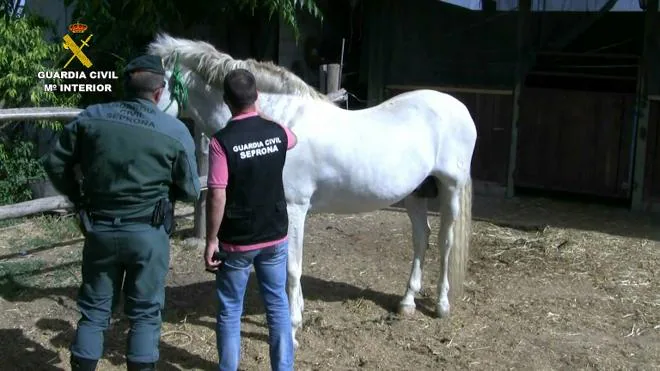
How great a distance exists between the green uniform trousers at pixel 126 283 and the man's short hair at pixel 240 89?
63cm

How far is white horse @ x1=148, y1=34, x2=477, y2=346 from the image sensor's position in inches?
166

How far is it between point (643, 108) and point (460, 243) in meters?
4.03

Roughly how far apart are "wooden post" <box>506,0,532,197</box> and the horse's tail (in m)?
3.83

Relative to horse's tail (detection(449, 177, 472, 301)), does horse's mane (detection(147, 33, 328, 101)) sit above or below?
above

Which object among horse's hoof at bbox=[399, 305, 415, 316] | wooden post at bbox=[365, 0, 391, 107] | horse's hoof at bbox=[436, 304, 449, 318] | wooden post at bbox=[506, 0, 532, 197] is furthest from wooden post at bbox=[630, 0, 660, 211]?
horse's hoof at bbox=[399, 305, 415, 316]

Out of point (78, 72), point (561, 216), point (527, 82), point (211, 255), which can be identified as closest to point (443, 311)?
point (211, 255)

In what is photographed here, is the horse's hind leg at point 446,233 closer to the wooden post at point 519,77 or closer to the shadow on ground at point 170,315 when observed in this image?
the shadow on ground at point 170,315

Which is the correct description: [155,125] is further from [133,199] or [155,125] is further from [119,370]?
[119,370]

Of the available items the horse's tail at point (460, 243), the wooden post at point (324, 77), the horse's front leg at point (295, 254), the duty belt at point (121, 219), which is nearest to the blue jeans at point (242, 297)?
the duty belt at point (121, 219)

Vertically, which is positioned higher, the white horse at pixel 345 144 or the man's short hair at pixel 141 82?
the man's short hair at pixel 141 82

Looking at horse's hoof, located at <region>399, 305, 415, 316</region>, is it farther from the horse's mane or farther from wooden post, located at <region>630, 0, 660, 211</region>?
wooden post, located at <region>630, 0, 660, 211</region>

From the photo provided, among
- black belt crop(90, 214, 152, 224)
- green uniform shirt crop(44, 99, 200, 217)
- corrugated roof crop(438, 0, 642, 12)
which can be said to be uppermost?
corrugated roof crop(438, 0, 642, 12)

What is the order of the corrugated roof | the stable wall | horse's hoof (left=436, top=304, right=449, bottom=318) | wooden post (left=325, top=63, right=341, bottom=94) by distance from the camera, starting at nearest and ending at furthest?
horse's hoof (left=436, top=304, right=449, bottom=318) < wooden post (left=325, top=63, right=341, bottom=94) < the stable wall < the corrugated roof

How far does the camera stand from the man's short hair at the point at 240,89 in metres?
3.31
